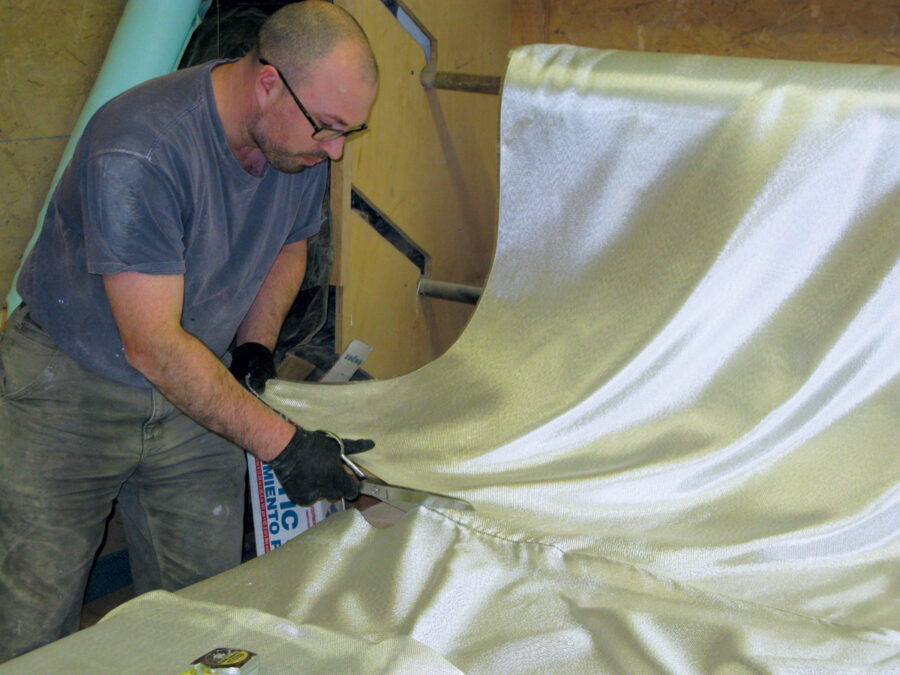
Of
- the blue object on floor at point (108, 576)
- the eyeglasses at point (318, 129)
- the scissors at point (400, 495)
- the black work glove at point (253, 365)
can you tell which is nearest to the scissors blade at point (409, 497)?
the scissors at point (400, 495)

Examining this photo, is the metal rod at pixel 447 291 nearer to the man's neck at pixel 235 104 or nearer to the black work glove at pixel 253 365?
the black work glove at pixel 253 365

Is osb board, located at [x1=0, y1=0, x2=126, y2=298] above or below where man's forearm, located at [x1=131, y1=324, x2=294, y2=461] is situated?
above

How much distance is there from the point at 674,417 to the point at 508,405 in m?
0.27

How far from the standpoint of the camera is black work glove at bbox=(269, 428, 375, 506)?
1.28 m

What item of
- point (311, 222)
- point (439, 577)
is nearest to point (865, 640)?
point (439, 577)

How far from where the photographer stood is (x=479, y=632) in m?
0.96

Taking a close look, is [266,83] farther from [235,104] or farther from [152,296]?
[152,296]

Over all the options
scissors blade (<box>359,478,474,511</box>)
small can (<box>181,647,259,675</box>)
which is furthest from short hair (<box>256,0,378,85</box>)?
small can (<box>181,647,259,675</box>)

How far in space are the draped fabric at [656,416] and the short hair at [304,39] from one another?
0.83ft

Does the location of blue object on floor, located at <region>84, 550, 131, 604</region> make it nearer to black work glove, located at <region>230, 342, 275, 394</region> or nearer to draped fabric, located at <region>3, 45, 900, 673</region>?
black work glove, located at <region>230, 342, 275, 394</region>

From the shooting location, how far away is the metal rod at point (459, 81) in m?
1.73

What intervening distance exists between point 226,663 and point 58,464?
2.27 ft

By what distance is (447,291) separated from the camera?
1.98 meters

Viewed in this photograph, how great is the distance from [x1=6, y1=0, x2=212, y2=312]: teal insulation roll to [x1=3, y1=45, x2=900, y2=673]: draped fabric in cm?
93
